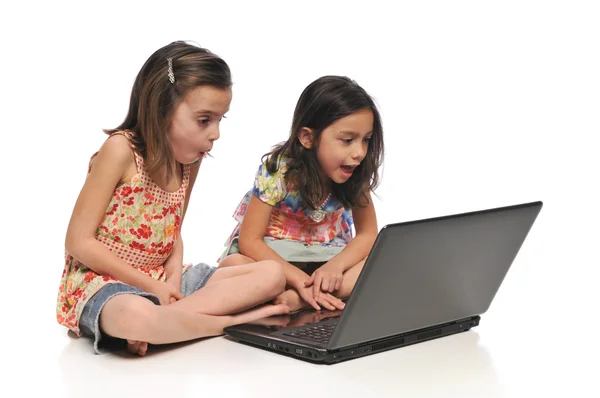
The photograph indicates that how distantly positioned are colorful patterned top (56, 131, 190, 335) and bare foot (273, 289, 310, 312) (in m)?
0.30

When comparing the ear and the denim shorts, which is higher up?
the ear

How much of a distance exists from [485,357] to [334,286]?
1.65 ft

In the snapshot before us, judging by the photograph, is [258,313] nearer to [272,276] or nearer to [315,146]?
[272,276]

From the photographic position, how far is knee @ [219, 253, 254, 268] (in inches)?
96.0

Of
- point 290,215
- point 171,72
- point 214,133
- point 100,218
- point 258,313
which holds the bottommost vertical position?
point 258,313

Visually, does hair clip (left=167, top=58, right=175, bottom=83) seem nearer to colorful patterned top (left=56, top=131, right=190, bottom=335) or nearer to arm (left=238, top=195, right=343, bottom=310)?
colorful patterned top (left=56, top=131, right=190, bottom=335)

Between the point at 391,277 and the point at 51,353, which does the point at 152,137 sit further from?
the point at 391,277

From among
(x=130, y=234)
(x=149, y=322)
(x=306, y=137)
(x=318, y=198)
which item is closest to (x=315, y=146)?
(x=306, y=137)

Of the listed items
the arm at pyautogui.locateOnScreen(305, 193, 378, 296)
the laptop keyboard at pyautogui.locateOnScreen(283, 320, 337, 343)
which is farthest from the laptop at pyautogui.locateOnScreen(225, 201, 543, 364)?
the arm at pyautogui.locateOnScreen(305, 193, 378, 296)

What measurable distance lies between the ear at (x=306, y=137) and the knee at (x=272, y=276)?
14.0 inches

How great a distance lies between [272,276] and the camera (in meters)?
2.23

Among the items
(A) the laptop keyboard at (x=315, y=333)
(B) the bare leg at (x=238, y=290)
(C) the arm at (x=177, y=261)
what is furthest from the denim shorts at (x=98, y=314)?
(A) the laptop keyboard at (x=315, y=333)

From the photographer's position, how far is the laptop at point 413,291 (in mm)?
1836

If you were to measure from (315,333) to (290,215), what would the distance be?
0.60 metres
